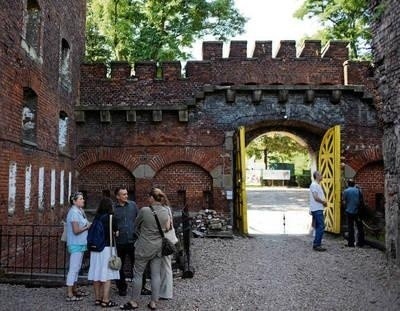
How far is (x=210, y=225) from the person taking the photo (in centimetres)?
1377

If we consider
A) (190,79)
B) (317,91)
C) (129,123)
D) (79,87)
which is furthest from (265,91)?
(79,87)

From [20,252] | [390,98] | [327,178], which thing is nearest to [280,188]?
→ [327,178]

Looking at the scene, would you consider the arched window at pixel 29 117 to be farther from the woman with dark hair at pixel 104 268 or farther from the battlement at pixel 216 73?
the woman with dark hair at pixel 104 268

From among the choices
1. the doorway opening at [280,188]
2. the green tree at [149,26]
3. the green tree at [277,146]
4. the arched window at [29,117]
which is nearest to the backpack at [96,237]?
the arched window at [29,117]

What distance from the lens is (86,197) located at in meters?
15.5

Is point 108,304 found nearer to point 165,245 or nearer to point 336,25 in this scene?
point 165,245

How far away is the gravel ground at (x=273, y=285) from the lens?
6738 millimetres

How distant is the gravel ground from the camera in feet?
22.1

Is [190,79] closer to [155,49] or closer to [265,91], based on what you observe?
[265,91]

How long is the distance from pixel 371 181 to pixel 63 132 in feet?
33.9

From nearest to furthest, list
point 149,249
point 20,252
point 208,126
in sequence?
point 149,249 < point 20,252 < point 208,126

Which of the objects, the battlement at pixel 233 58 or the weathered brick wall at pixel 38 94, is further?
the battlement at pixel 233 58

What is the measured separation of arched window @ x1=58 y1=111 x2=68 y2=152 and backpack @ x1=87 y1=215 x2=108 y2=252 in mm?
7736

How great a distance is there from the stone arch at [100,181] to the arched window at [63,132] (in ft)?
4.62
